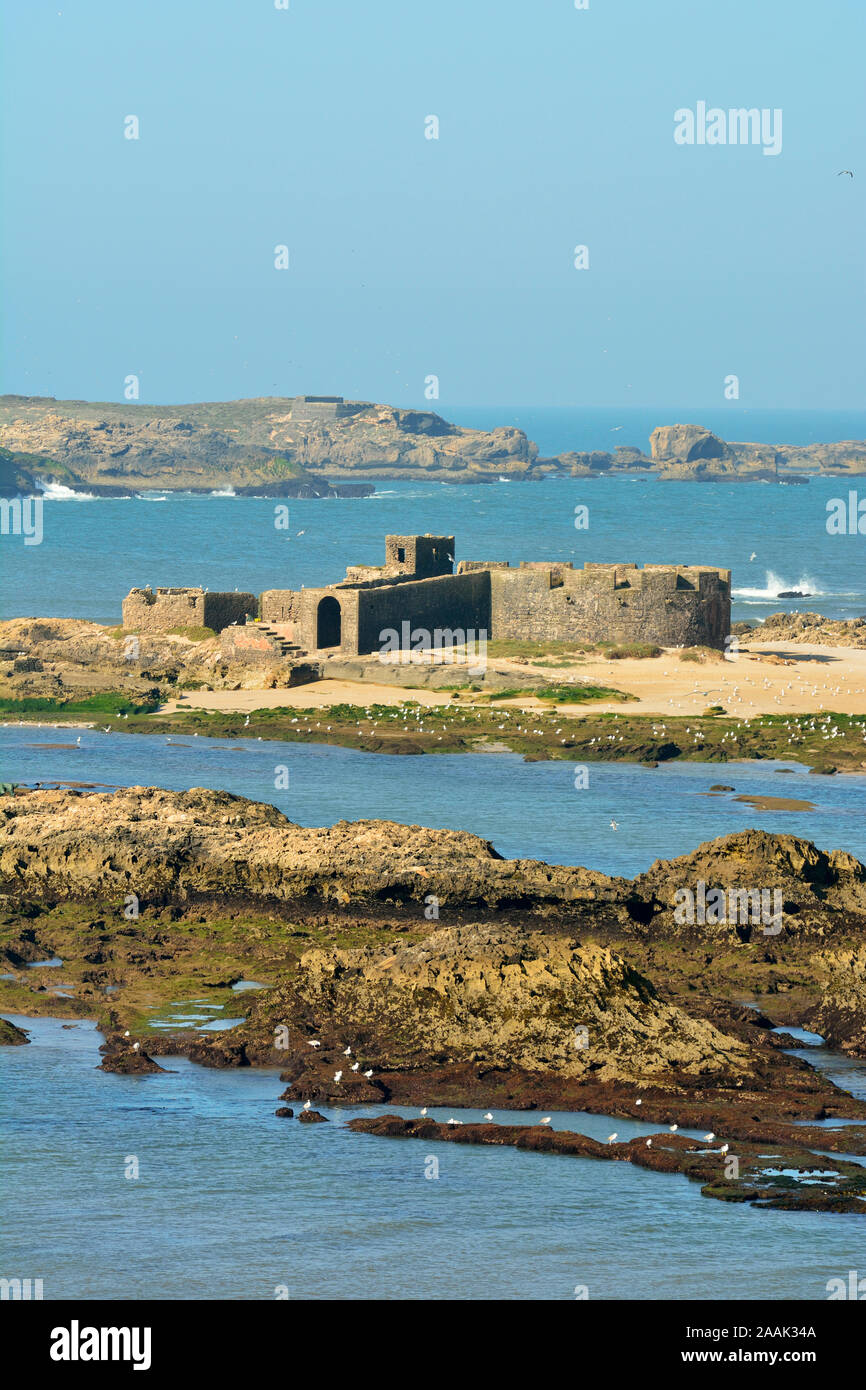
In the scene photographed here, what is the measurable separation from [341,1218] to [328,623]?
39.6 meters

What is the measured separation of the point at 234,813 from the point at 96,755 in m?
14.7

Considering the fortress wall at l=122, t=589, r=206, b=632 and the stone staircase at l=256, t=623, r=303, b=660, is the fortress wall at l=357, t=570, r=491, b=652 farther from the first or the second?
the fortress wall at l=122, t=589, r=206, b=632

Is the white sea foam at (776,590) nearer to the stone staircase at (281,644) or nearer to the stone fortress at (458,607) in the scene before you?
the stone fortress at (458,607)

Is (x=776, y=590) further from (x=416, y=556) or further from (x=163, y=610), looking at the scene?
(x=163, y=610)

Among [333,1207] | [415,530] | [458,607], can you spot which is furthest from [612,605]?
[415,530]

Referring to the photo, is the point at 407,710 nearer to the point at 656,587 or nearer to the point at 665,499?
the point at 656,587

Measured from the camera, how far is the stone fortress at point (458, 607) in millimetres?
57438

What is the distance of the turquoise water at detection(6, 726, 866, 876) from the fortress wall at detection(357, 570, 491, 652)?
761cm

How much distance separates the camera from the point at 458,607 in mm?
60406

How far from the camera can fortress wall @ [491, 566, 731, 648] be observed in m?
59.6

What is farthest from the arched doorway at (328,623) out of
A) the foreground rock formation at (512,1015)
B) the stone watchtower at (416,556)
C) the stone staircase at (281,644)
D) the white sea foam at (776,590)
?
the foreground rock formation at (512,1015)

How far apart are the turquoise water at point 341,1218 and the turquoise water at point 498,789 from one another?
1393cm

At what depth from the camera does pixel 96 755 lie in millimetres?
48000
